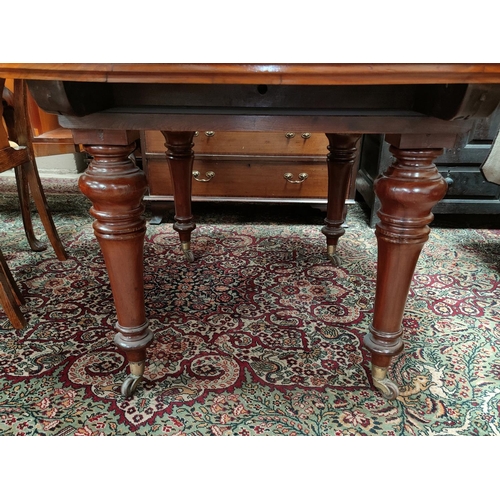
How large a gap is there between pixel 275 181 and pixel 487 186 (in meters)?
1.06

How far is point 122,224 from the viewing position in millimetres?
861

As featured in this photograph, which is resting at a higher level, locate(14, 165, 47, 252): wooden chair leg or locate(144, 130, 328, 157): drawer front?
locate(144, 130, 328, 157): drawer front

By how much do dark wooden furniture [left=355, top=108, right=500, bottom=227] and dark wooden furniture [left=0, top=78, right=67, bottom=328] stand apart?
58.2 inches

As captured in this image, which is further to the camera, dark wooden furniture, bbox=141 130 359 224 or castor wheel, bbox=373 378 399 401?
dark wooden furniture, bbox=141 130 359 224

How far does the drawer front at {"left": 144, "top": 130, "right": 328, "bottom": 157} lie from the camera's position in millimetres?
2012

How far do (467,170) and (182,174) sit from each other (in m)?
1.40

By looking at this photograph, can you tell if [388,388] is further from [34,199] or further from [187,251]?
[34,199]

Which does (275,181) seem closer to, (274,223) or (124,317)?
Result: (274,223)

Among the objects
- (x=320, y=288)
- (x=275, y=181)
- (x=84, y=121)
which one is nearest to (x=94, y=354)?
(x=84, y=121)

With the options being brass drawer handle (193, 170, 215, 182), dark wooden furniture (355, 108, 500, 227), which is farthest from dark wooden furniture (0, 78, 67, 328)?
dark wooden furniture (355, 108, 500, 227)

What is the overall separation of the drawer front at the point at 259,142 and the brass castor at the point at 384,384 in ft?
4.20

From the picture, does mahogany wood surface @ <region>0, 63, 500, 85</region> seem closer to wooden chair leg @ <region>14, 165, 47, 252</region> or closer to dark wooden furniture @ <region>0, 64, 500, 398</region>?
dark wooden furniture @ <region>0, 64, 500, 398</region>

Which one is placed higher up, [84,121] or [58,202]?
[84,121]

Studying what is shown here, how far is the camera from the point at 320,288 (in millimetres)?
1545
